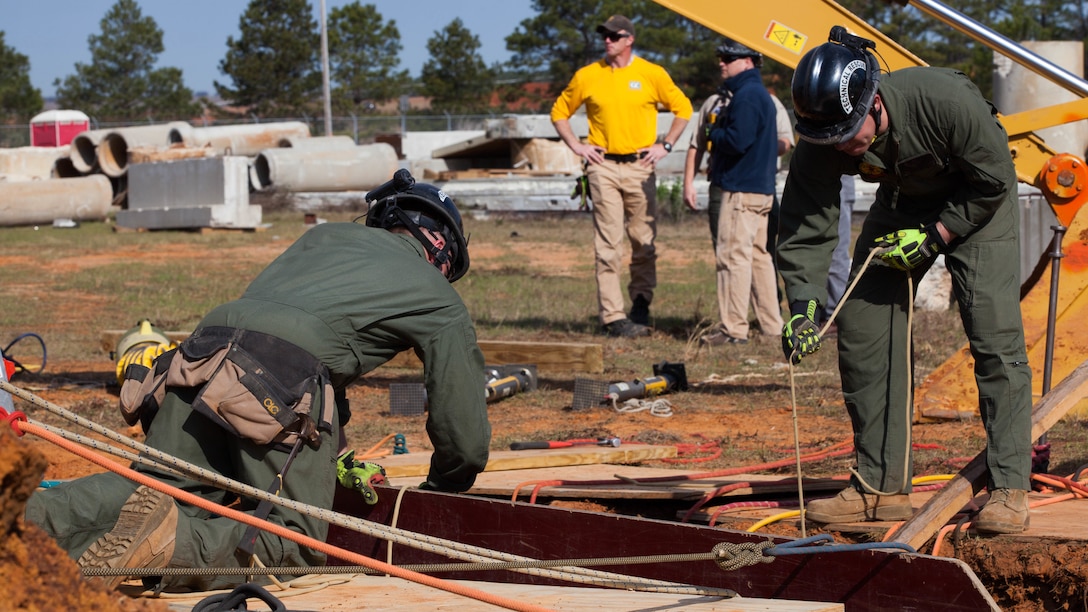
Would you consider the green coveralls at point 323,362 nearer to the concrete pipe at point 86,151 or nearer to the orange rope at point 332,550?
the orange rope at point 332,550

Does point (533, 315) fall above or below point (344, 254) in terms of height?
below

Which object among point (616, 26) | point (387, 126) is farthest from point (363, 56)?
point (616, 26)

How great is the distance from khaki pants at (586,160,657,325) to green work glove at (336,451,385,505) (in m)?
5.82

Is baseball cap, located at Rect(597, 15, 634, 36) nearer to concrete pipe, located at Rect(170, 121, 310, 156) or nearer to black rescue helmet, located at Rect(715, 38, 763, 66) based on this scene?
black rescue helmet, located at Rect(715, 38, 763, 66)

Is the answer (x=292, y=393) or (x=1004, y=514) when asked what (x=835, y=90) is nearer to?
(x=1004, y=514)

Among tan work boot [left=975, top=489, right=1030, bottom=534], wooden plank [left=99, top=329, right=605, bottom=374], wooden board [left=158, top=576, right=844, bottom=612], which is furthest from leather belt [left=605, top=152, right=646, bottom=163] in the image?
wooden board [left=158, top=576, right=844, bottom=612]

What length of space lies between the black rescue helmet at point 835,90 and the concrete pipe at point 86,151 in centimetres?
2462

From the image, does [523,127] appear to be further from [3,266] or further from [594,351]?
[594,351]

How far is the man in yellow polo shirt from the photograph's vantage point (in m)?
10.6

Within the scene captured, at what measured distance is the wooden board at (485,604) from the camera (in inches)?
141

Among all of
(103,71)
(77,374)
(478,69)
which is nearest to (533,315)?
(77,374)

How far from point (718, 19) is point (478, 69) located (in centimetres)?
6790

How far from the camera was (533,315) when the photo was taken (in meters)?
12.0

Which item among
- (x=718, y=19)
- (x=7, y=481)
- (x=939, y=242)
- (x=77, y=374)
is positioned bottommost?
(x=77, y=374)
